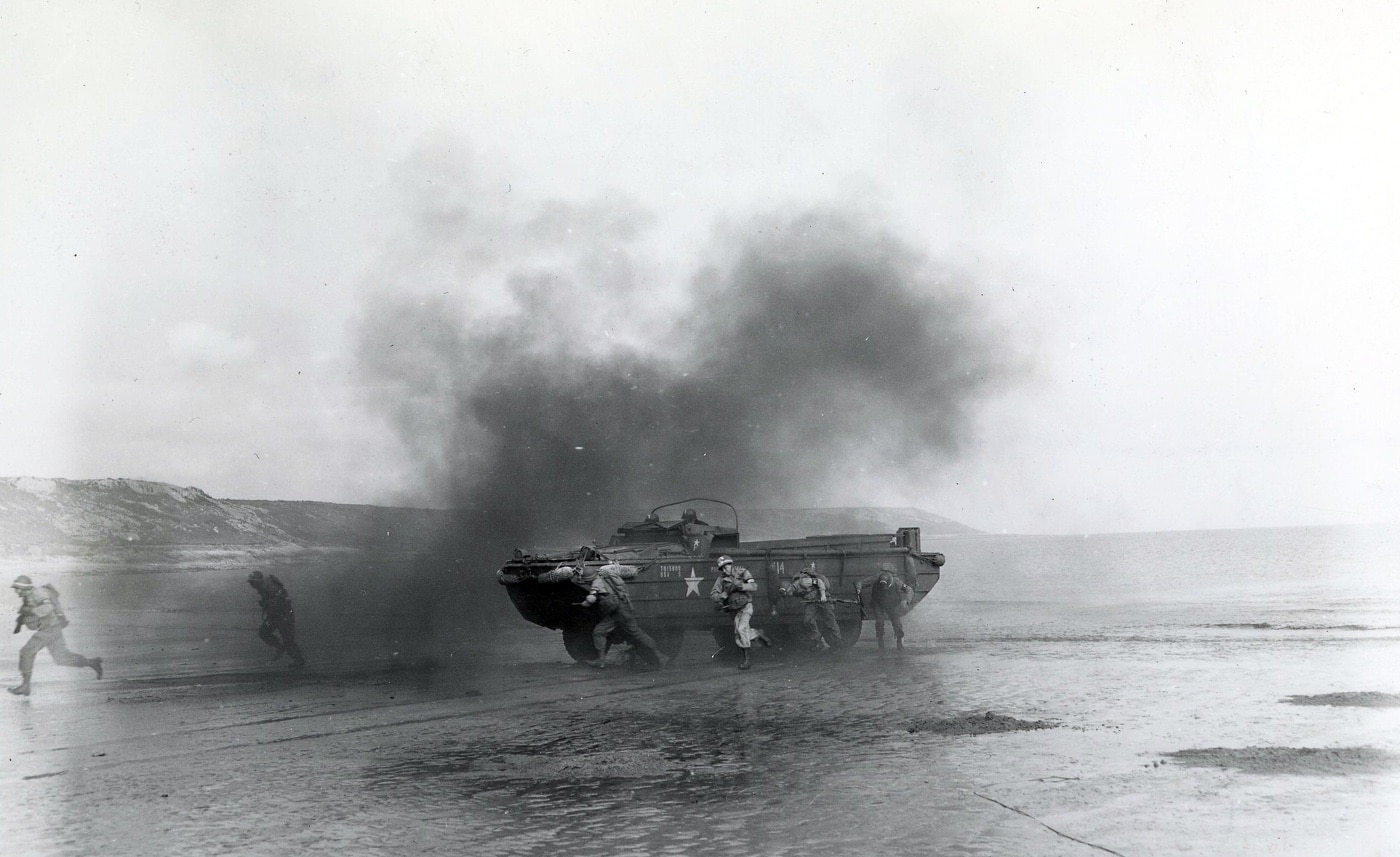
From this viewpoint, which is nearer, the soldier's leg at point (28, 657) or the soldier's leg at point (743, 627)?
the soldier's leg at point (28, 657)

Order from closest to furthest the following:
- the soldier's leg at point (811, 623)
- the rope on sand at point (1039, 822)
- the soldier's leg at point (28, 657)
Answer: the rope on sand at point (1039, 822) → the soldier's leg at point (28, 657) → the soldier's leg at point (811, 623)

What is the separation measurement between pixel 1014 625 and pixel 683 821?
63.5 ft

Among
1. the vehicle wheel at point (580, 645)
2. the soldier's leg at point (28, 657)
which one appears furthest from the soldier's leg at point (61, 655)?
the vehicle wheel at point (580, 645)

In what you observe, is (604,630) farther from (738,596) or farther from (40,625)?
(40,625)

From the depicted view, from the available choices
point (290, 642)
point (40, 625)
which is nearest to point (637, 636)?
point (290, 642)

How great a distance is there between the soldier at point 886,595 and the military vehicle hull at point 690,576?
0.14m

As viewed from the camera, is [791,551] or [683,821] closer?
[683,821]

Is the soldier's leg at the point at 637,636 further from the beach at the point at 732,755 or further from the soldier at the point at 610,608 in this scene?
the beach at the point at 732,755

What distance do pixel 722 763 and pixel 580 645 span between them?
810cm

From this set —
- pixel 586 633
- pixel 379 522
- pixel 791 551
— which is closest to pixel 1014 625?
pixel 791 551

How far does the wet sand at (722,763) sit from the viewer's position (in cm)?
588

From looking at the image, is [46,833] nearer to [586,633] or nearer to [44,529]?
[586,633]

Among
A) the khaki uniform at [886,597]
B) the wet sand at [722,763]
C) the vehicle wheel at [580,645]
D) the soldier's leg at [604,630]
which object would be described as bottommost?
the wet sand at [722,763]

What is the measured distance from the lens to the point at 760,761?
7.95 m
